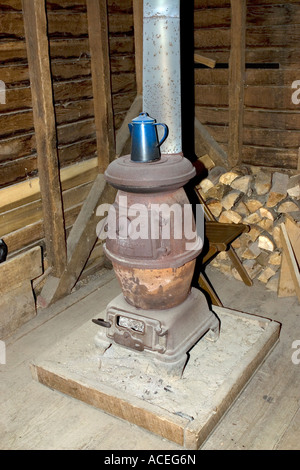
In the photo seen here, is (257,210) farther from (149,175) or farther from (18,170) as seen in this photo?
(18,170)

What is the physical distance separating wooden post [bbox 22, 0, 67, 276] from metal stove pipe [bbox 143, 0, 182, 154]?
85 centimetres

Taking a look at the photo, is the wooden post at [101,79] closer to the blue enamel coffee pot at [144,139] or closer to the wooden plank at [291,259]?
the blue enamel coffee pot at [144,139]

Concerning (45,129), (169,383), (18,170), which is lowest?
(169,383)

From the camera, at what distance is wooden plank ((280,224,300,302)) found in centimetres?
356

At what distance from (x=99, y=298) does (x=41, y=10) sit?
210cm

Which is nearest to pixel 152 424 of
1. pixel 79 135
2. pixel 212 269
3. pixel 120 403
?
pixel 120 403

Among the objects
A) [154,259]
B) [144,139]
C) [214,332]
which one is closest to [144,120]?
[144,139]

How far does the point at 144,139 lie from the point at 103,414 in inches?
59.2

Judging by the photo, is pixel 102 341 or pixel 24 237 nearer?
pixel 102 341

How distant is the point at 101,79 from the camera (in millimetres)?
3619

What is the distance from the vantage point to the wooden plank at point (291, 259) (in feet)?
11.7

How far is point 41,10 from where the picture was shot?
3002 mm
